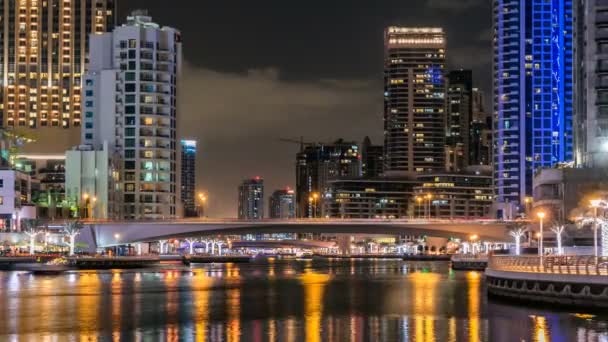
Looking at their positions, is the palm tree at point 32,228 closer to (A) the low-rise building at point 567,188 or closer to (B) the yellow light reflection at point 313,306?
(B) the yellow light reflection at point 313,306

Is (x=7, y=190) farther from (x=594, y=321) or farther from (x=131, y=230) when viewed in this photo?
(x=594, y=321)

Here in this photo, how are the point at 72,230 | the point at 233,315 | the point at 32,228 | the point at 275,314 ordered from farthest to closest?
the point at 32,228
the point at 72,230
the point at 275,314
the point at 233,315

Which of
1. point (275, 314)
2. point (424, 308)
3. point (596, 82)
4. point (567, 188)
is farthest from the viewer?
point (596, 82)

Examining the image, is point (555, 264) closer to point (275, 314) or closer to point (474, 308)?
point (474, 308)

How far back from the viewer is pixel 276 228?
184125 millimetres

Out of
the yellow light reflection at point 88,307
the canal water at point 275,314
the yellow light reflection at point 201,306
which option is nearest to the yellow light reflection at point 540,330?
the canal water at point 275,314

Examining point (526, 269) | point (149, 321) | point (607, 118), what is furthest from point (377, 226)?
point (149, 321)

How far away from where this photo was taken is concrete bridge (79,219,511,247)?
18112cm

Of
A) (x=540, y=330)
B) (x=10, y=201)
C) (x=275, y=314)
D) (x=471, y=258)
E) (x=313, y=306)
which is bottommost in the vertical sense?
(x=471, y=258)

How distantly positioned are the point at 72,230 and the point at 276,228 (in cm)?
3471

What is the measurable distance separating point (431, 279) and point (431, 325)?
65633mm

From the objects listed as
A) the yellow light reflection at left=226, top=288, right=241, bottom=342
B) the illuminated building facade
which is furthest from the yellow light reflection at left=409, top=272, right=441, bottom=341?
the illuminated building facade

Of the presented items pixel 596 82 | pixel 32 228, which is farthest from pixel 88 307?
pixel 596 82

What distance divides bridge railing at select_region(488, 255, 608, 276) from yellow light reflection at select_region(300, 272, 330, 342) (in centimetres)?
1595
